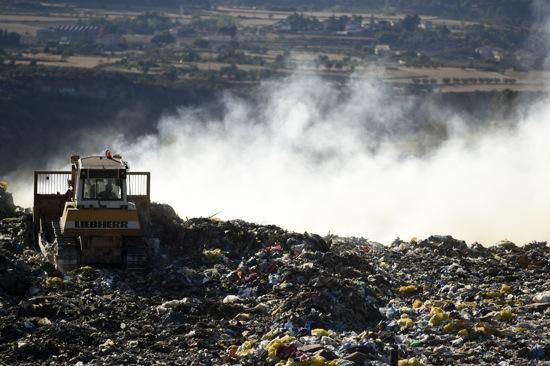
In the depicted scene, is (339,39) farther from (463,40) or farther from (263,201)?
(263,201)

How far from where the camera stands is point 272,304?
22797 millimetres

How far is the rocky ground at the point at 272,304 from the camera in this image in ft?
64.9

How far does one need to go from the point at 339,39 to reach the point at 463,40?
9539mm

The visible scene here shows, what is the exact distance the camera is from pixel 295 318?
69.6 feet

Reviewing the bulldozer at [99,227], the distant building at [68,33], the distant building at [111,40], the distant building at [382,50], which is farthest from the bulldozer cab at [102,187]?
the distant building at [382,50]

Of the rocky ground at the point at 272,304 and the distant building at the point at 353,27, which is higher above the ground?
the distant building at the point at 353,27

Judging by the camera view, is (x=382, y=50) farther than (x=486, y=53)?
Yes

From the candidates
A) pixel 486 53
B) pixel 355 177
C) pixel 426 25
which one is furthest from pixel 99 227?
pixel 426 25

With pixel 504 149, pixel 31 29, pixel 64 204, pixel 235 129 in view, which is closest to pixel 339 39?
pixel 31 29

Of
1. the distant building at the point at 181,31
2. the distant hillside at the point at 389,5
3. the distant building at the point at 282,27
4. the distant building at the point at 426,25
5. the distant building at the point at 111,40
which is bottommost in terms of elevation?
the distant building at the point at 111,40

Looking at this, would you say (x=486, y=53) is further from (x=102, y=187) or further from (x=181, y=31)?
(x=102, y=187)

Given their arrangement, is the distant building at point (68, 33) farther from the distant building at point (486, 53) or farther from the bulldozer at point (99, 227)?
the bulldozer at point (99, 227)

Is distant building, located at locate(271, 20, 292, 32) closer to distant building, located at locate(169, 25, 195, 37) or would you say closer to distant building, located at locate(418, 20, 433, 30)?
distant building, located at locate(169, 25, 195, 37)

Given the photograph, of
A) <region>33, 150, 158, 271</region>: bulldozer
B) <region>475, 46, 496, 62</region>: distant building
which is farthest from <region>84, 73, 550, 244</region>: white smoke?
<region>475, 46, 496, 62</region>: distant building
